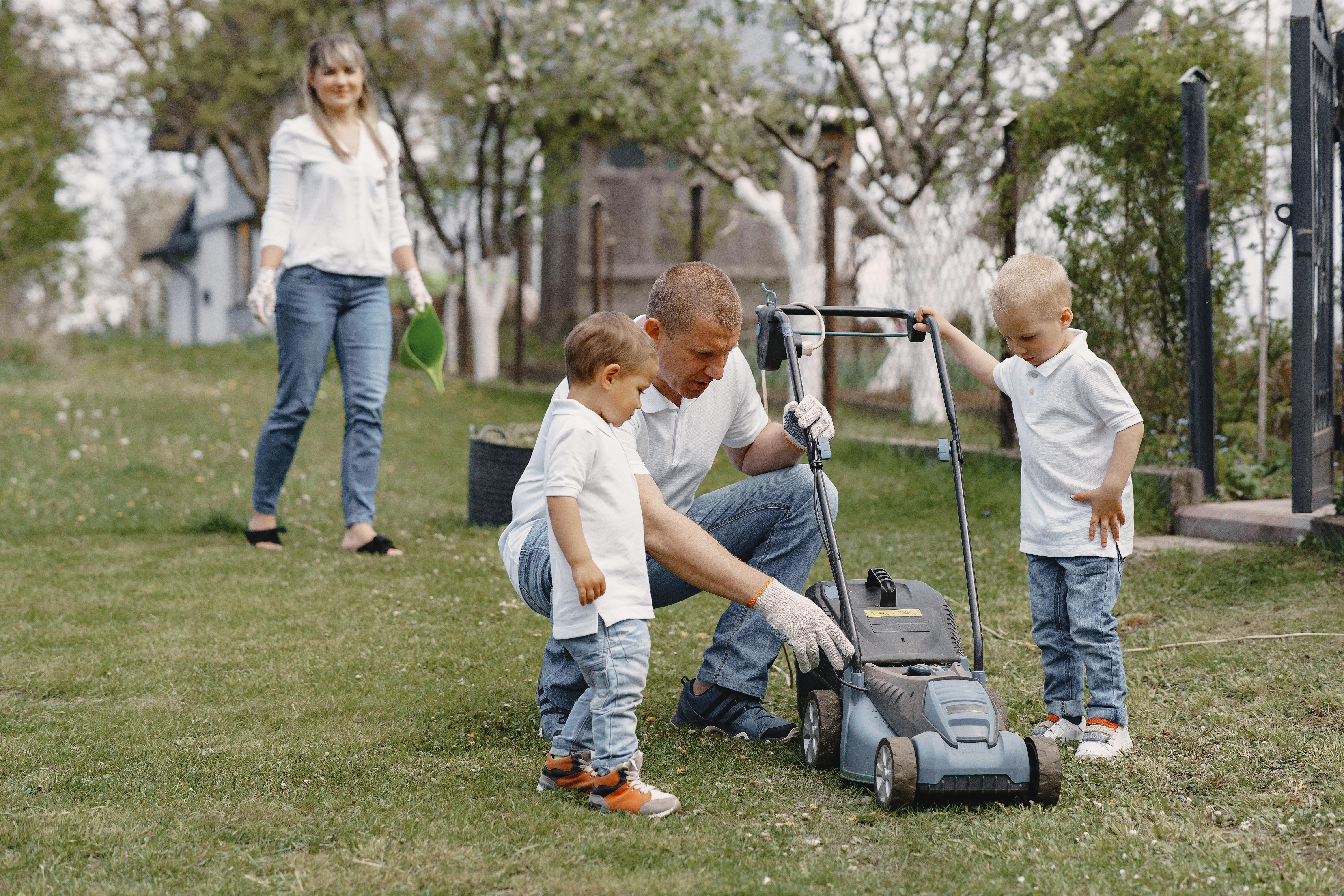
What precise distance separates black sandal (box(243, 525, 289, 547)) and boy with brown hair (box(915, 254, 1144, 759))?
3.23 meters

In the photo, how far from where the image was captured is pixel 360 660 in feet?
11.7

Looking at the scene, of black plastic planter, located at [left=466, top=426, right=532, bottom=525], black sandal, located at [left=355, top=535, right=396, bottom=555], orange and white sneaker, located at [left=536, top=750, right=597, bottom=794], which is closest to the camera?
orange and white sneaker, located at [left=536, top=750, right=597, bottom=794]

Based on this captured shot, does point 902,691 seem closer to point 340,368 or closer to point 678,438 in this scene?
point 678,438

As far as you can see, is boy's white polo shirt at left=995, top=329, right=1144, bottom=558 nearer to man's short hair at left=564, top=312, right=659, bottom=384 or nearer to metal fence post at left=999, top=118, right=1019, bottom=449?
man's short hair at left=564, top=312, right=659, bottom=384

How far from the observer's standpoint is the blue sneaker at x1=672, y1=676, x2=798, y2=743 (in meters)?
3.02

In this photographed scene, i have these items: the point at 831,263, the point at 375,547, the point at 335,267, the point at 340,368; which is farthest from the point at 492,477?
the point at 831,263

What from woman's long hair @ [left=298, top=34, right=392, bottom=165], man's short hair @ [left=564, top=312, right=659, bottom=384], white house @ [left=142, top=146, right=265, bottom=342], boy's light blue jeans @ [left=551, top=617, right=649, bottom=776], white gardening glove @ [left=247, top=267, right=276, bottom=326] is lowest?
boy's light blue jeans @ [left=551, top=617, right=649, bottom=776]

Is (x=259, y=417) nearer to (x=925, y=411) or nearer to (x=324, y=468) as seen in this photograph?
(x=324, y=468)

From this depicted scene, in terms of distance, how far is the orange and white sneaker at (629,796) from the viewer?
96.6 inches

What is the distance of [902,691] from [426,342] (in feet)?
10.9

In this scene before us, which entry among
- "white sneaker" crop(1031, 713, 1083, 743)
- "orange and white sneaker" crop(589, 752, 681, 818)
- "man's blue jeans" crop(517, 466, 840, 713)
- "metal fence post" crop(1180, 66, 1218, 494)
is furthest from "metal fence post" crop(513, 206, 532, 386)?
"orange and white sneaker" crop(589, 752, 681, 818)

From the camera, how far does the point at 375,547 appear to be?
509 cm

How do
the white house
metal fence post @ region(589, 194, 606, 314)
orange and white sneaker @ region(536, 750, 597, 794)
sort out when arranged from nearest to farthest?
orange and white sneaker @ region(536, 750, 597, 794) → metal fence post @ region(589, 194, 606, 314) → the white house

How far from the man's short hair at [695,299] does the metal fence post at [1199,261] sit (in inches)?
130
